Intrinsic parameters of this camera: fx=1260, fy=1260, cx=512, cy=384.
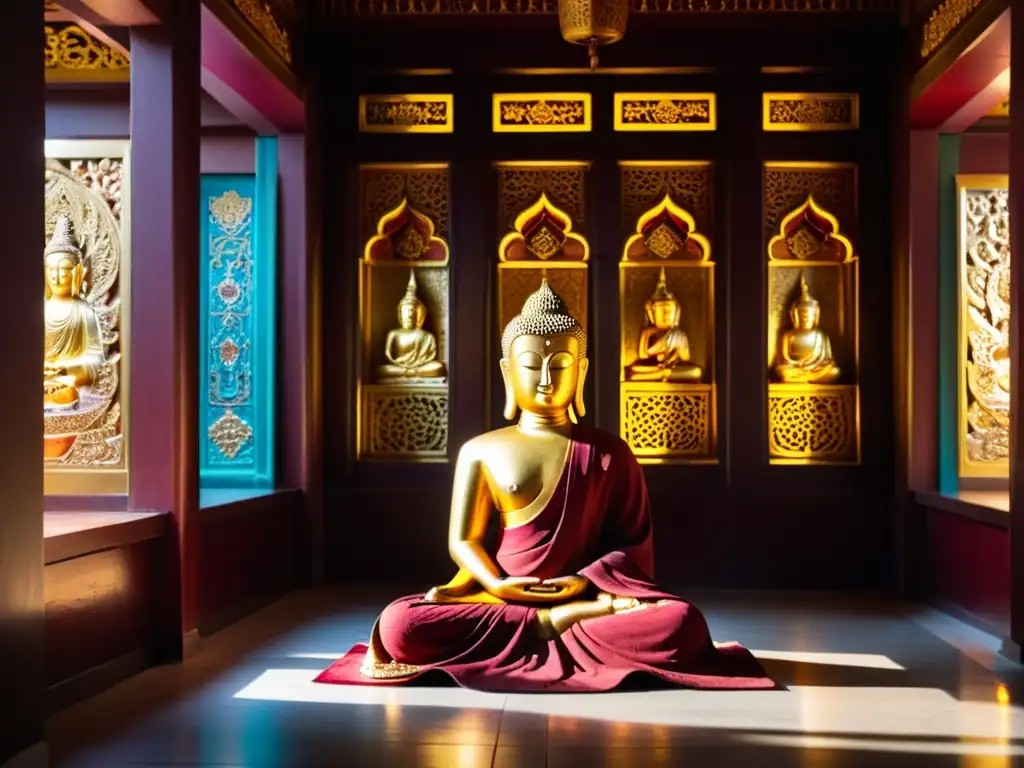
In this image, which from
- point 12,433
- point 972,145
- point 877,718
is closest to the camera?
point 12,433

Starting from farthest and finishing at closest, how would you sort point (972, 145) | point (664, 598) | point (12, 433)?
point (972, 145) → point (664, 598) → point (12, 433)

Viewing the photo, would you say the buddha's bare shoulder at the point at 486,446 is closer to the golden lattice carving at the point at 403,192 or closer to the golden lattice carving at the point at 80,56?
the golden lattice carving at the point at 403,192

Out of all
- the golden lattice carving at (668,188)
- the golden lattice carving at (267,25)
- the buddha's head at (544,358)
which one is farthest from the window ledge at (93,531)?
the golden lattice carving at (668,188)

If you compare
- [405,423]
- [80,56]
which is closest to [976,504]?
[405,423]

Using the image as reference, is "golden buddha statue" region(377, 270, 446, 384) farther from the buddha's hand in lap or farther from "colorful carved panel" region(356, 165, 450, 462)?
the buddha's hand in lap

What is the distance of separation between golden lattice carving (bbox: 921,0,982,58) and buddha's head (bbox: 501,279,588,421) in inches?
92.1

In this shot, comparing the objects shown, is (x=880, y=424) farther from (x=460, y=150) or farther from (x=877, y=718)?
(x=877, y=718)

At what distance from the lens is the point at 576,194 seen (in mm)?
7023

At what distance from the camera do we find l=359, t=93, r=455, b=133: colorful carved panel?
7012 millimetres

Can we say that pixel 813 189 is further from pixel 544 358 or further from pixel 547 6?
pixel 544 358

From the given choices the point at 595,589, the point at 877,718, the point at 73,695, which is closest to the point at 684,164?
the point at 595,589

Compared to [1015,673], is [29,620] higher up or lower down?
higher up

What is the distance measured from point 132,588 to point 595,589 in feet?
5.56

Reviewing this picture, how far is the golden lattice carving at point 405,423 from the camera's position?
7.03m
